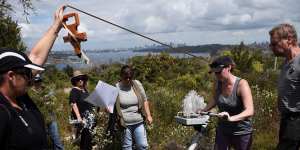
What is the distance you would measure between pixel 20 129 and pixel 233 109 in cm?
275

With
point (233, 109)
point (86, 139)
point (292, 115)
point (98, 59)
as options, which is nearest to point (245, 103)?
point (233, 109)

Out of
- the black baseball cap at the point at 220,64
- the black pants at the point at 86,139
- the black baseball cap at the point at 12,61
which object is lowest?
the black pants at the point at 86,139

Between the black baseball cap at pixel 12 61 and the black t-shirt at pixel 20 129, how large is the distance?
0.17 m

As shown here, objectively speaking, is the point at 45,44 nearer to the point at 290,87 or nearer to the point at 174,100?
the point at 290,87

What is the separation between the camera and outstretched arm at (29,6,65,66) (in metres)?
3.37

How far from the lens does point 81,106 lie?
7508 mm

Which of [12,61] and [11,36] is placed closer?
[12,61]

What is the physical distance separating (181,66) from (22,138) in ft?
55.0

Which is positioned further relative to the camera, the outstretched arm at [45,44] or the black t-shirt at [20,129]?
the outstretched arm at [45,44]

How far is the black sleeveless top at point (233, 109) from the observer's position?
4852mm

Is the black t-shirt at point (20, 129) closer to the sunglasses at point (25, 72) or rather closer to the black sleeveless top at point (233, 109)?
the sunglasses at point (25, 72)

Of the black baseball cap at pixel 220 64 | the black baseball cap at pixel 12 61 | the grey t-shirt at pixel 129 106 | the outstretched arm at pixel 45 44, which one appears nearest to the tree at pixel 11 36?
the grey t-shirt at pixel 129 106

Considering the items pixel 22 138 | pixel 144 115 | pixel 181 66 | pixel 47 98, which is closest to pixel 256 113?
pixel 144 115

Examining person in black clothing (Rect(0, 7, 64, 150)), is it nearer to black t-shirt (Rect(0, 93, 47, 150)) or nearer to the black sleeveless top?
black t-shirt (Rect(0, 93, 47, 150))
